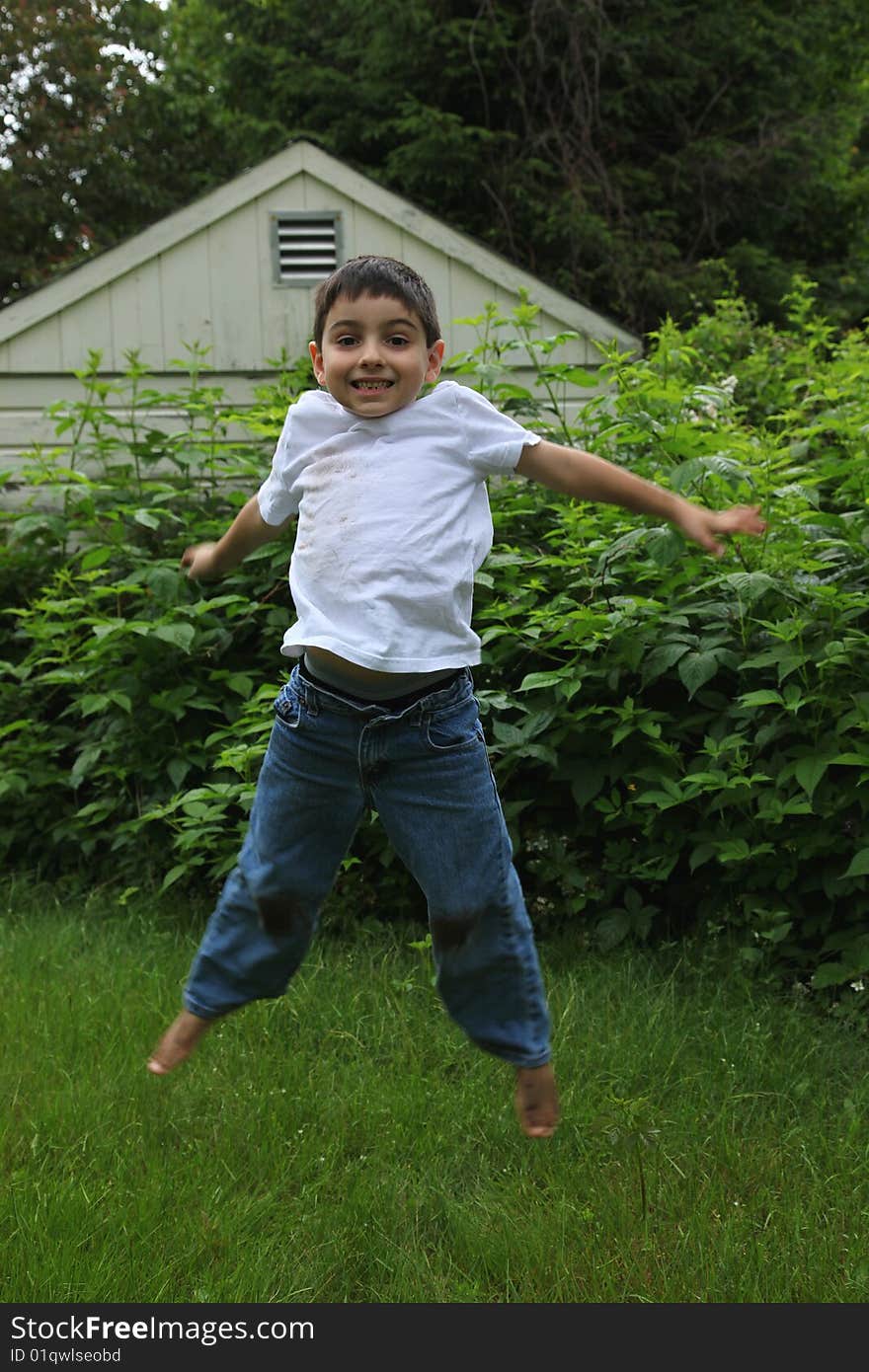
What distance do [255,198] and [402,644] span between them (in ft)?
20.5

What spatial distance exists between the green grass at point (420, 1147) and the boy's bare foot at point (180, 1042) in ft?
1.72

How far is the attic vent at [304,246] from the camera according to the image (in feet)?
25.9

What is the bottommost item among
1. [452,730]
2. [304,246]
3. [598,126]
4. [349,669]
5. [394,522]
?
[452,730]

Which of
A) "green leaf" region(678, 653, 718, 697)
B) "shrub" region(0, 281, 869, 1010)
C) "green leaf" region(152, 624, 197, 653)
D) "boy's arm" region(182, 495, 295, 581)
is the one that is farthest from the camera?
"green leaf" region(152, 624, 197, 653)

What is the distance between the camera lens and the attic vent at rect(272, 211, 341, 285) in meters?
7.89

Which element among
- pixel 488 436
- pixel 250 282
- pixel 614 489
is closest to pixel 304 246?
pixel 250 282

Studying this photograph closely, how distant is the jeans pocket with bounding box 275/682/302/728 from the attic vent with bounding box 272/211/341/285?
576 centimetres

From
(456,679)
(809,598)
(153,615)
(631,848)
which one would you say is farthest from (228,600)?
(456,679)

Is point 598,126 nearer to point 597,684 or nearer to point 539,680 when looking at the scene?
point 597,684

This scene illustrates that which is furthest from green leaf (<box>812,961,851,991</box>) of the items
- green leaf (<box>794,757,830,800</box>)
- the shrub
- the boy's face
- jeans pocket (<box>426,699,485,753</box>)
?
the boy's face

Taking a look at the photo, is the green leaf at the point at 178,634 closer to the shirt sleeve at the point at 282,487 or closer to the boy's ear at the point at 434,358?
the shirt sleeve at the point at 282,487

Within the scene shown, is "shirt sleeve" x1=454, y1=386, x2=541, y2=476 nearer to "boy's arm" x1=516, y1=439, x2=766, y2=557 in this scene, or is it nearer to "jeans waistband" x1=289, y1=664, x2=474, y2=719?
"boy's arm" x1=516, y1=439, x2=766, y2=557

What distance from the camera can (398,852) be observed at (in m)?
2.58

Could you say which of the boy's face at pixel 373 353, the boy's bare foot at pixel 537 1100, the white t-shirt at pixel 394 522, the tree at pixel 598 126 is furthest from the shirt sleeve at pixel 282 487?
the tree at pixel 598 126
